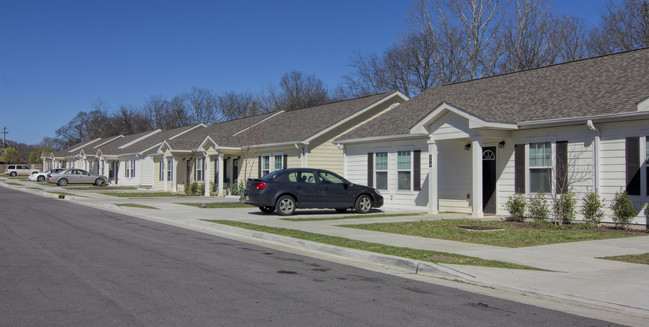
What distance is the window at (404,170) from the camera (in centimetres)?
2058

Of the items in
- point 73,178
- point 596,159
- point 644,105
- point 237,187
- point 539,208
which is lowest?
point 539,208

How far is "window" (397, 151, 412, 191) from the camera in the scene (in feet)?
67.5

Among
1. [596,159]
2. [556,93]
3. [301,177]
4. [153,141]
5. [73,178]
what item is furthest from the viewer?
[153,141]

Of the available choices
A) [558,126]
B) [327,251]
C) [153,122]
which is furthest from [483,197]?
[153,122]

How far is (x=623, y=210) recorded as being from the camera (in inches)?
537

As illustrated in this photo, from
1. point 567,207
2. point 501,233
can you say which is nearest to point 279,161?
point 567,207

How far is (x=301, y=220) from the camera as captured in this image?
1684cm

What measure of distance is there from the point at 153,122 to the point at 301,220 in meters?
78.7

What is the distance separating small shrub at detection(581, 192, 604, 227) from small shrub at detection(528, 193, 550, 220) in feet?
4.08

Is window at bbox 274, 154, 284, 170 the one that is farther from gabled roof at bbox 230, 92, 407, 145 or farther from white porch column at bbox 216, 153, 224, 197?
white porch column at bbox 216, 153, 224, 197

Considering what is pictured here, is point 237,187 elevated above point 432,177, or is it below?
below

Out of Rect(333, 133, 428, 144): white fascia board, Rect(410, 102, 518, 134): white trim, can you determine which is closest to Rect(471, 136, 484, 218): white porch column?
Rect(410, 102, 518, 134): white trim

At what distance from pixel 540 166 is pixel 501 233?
3.81 metres

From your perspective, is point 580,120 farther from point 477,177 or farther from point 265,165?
point 265,165
